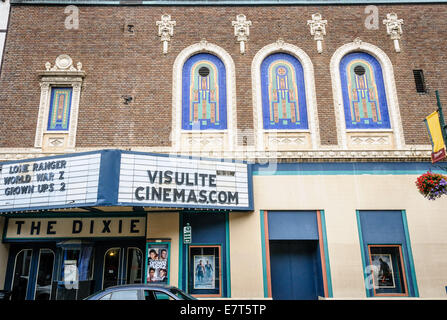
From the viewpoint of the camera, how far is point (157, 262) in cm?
1162

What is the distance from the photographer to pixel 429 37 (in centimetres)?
1401

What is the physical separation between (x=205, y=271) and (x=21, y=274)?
686 centimetres

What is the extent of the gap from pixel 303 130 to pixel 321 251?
444 centimetres

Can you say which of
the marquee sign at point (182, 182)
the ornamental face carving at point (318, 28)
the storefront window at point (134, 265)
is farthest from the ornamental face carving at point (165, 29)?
the storefront window at point (134, 265)

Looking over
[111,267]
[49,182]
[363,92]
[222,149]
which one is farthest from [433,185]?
[49,182]

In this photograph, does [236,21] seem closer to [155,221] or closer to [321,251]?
[155,221]

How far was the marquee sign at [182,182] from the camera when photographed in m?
10.4

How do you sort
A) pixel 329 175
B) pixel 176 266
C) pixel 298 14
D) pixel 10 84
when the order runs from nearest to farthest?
pixel 176 266 < pixel 329 175 < pixel 10 84 < pixel 298 14

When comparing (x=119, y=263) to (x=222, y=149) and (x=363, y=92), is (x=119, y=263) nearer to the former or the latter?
(x=222, y=149)

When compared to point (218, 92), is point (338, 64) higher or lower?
higher

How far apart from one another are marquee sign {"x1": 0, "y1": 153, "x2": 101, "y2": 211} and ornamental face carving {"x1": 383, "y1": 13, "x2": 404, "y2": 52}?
12.2 meters

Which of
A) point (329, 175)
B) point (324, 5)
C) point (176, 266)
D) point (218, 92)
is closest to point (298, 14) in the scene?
point (324, 5)

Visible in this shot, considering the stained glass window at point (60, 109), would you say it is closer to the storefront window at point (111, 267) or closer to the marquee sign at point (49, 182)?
the marquee sign at point (49, 182)

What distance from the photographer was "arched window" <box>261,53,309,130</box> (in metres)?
13.1
